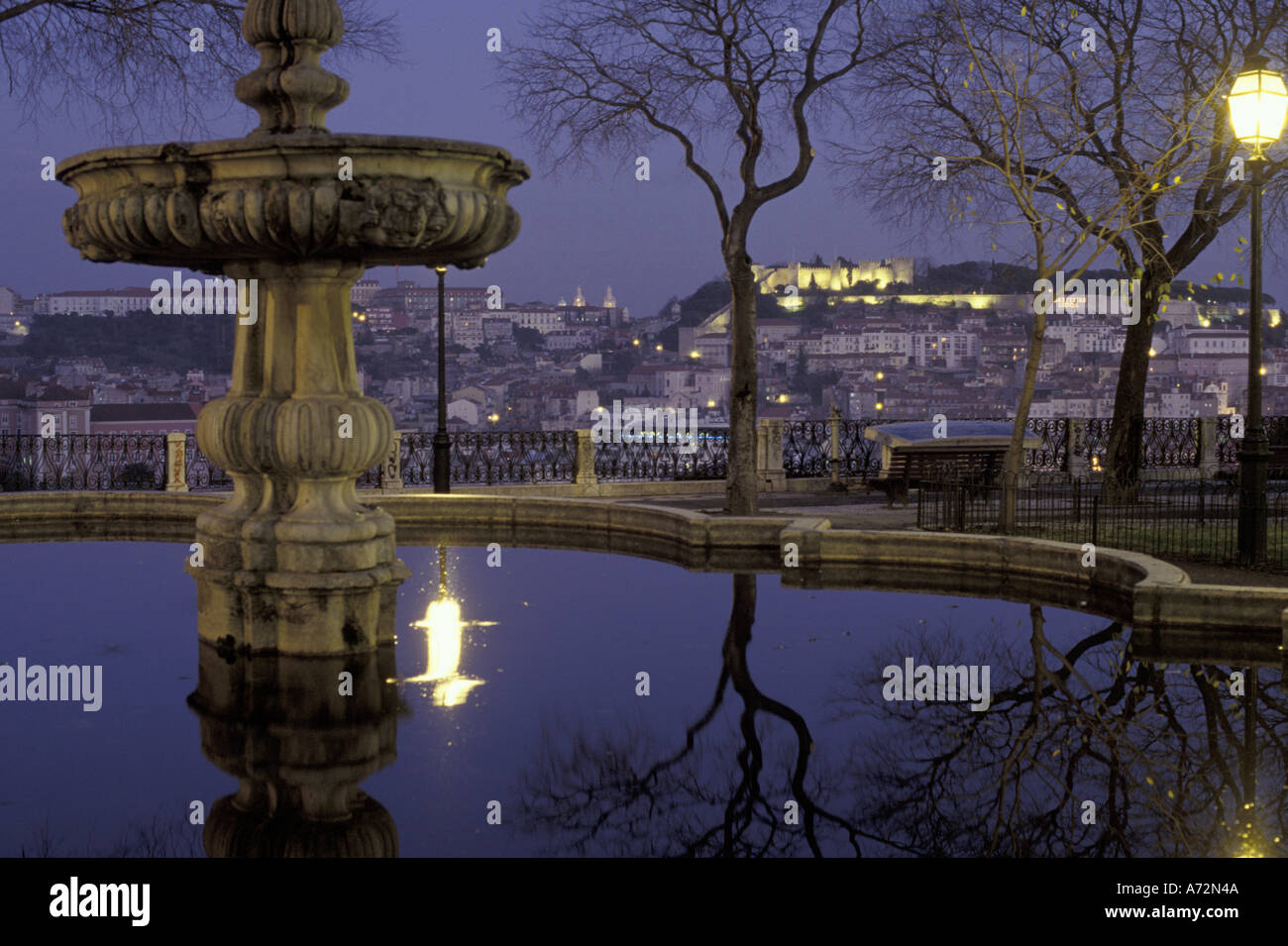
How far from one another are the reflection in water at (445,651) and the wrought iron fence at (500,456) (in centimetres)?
1310

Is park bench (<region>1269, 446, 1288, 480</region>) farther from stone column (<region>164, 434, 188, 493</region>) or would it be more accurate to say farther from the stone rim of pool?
stone column (<region>164, 434, 188, 493</region>)

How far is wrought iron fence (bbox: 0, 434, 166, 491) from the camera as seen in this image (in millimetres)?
21703

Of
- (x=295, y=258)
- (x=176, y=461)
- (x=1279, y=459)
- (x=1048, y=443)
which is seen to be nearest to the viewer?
(x=295, y=258)

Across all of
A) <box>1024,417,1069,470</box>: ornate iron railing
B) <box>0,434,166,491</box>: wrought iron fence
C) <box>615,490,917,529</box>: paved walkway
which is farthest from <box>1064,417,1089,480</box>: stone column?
<box>0,434,166,491</box>: wrought iron fence

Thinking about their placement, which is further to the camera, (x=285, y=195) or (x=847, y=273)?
(x=847, y=273)

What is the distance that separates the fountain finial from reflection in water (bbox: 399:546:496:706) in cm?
305

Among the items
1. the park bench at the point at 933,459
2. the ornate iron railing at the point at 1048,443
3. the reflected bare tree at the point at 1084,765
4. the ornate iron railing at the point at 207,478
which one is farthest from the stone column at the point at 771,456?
the reflected bare tree at the point at 1084,765

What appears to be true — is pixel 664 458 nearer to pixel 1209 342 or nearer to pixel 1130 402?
pixel 1130 402

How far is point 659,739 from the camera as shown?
6.01 metres

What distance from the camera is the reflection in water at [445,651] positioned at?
691cm

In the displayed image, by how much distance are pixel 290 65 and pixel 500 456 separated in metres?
15.8

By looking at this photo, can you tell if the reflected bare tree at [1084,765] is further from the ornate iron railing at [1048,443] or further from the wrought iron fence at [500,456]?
the ornate iron railing at [1048,443]

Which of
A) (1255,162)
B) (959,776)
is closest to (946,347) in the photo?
(1255,162)

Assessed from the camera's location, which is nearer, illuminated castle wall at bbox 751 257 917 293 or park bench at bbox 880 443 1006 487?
park bench at bbox 880 443 1006 487
